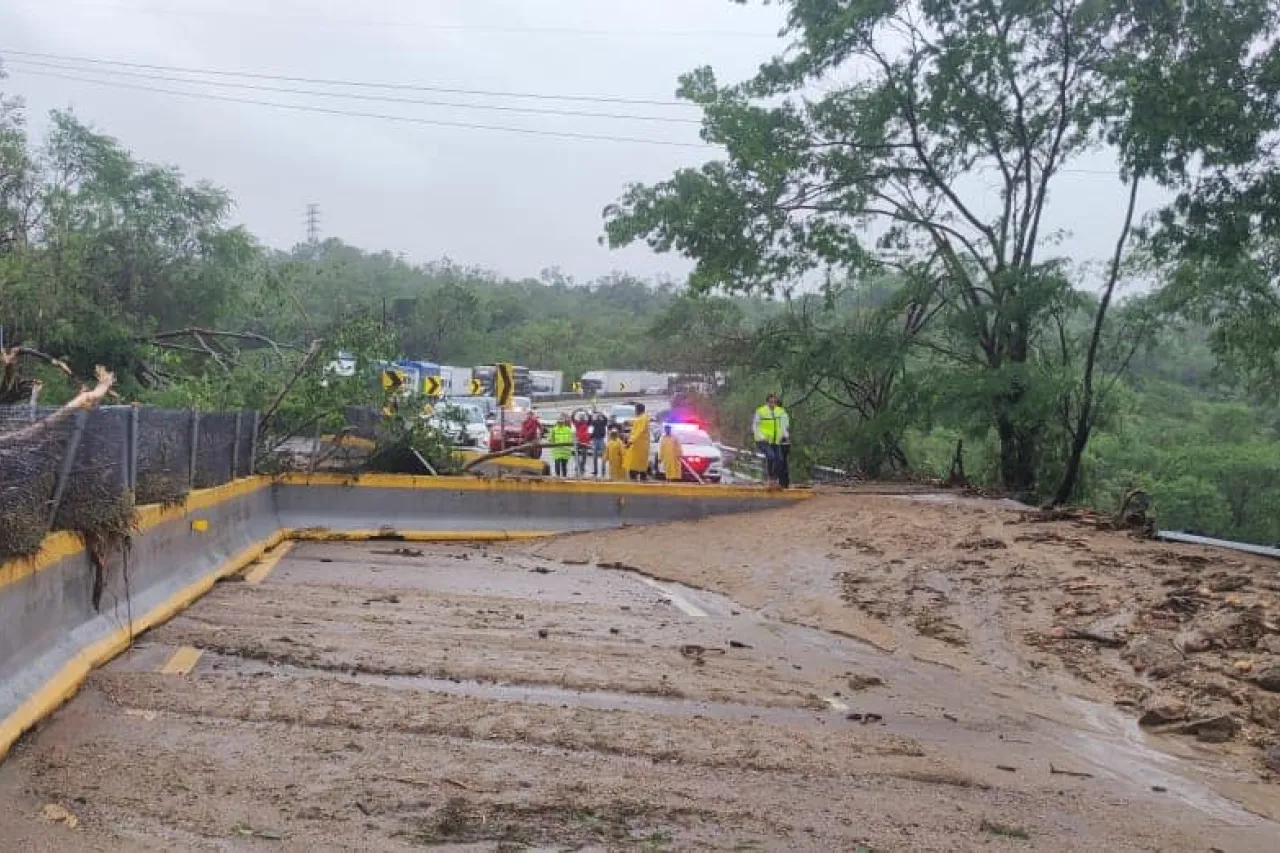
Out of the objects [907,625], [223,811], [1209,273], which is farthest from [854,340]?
[223,811]

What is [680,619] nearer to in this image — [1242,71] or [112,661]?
[112,661]

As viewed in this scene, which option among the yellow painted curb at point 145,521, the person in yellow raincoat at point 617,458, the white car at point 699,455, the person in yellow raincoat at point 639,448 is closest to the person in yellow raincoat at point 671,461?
the person in yellow raincoat at point 639,448

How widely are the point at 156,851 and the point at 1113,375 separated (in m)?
22.7

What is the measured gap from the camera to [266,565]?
1017cm

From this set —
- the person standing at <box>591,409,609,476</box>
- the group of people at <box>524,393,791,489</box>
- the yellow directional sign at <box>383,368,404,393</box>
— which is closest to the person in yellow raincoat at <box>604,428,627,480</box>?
the group of people at <box>524,393,791,489</box>

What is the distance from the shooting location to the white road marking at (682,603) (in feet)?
30.2

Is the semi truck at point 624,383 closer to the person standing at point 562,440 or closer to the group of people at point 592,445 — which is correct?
the group of people at point 592,445

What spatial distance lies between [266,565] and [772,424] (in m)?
9.66

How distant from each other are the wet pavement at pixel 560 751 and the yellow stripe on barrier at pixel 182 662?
0.03 metres

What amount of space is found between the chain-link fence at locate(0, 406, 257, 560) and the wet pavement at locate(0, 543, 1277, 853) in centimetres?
82

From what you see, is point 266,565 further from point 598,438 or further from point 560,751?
point 598,438

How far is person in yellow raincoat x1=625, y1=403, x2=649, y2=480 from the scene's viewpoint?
19.4 m

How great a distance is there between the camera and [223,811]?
406 centimetres

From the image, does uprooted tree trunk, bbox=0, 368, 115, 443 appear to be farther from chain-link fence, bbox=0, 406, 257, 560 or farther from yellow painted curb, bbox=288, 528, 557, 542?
yellow painted curb, bbox=288, 528, 557, 542
